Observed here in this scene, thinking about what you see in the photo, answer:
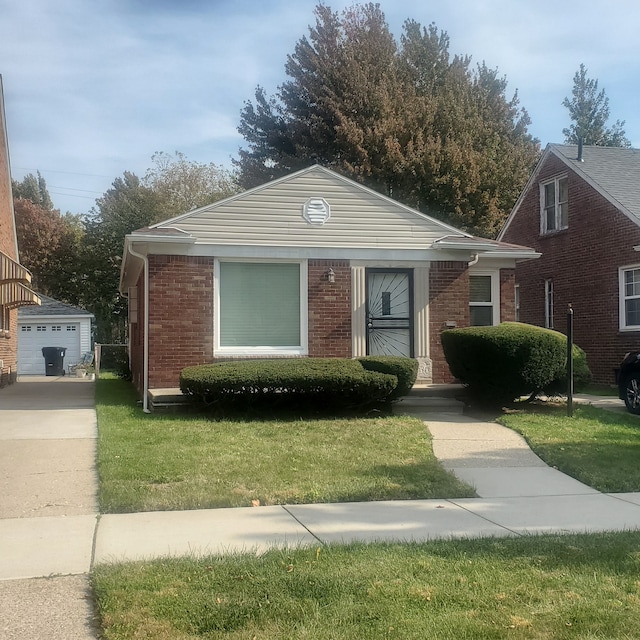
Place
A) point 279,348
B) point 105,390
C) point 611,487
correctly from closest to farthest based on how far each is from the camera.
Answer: point 611,487
point 279,348
point 105,390

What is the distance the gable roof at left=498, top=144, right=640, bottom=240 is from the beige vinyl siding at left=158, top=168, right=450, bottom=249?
20.8ft

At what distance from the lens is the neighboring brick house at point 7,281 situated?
18111 mm

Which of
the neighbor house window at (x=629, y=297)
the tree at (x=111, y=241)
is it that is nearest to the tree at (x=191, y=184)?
the tree at (x=111, y=241)

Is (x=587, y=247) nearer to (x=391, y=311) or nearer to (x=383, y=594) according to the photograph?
(x=391, y=311)

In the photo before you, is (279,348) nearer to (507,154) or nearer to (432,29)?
(507,154)

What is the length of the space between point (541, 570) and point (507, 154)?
2890 cm

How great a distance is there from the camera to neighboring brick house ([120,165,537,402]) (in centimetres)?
1312

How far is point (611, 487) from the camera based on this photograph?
800cm

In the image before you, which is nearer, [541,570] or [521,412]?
[541,570]

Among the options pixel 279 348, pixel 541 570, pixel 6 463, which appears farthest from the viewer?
pixel 279 348

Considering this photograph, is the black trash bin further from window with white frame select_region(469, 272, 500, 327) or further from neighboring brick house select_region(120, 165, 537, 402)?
window with white frame select_region(469, 272, 500, 327)

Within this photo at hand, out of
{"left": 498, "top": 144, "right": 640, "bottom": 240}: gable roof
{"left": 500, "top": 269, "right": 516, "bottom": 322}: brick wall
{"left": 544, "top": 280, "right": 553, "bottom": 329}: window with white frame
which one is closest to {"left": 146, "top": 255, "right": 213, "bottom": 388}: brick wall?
{"left": 500, "top": 269, "right": 516, "bottom": 322}: brick wall

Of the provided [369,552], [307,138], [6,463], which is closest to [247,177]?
[307,138]

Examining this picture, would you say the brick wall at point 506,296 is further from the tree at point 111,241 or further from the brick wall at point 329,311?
the tree at point 111,241
